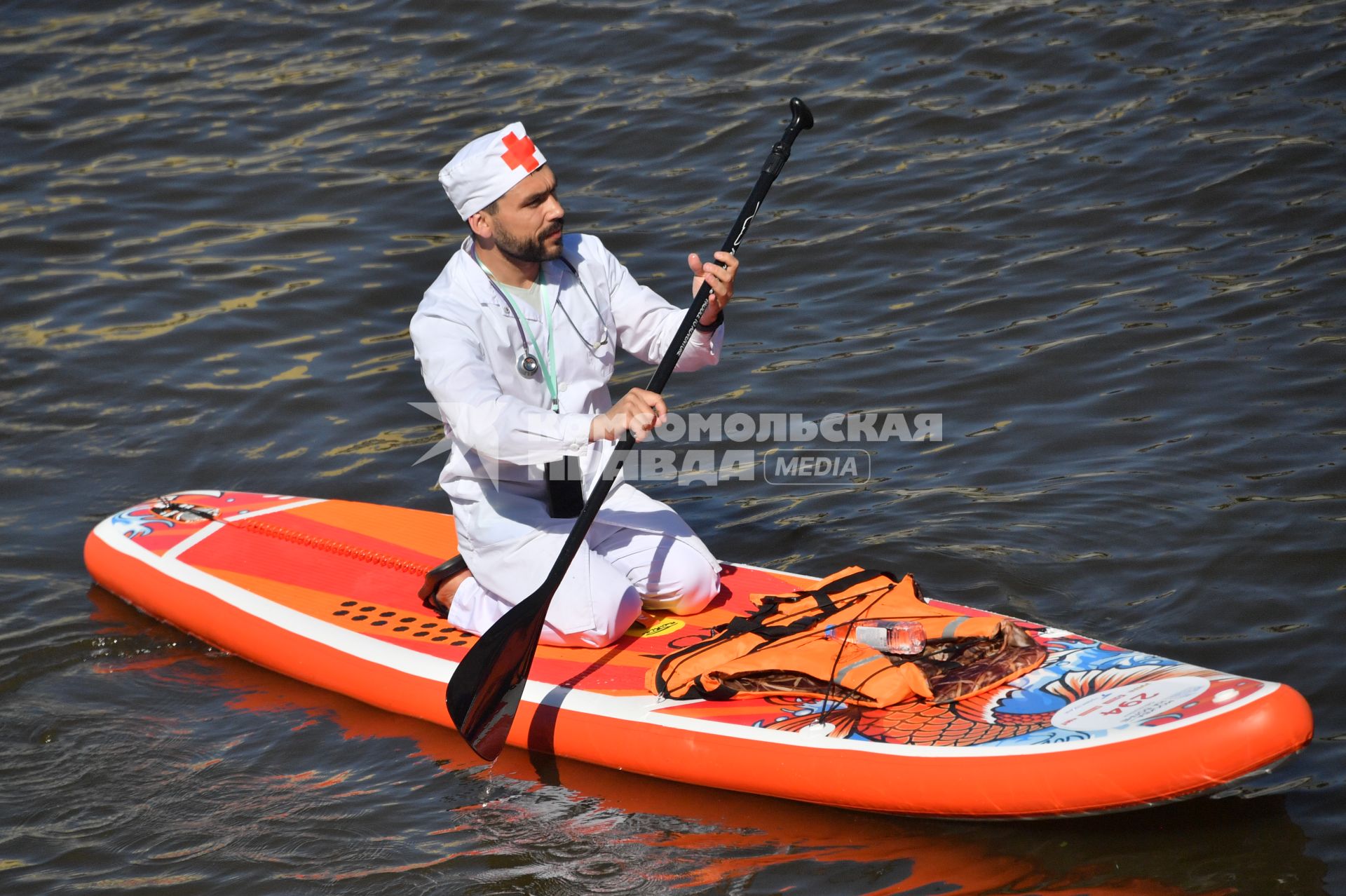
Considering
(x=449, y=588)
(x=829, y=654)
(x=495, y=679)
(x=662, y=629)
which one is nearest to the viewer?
(x=829, y=654)

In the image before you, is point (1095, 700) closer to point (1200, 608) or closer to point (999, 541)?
point (1200, 608)

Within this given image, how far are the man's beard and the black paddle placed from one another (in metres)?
0.46

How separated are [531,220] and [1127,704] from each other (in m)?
2.12

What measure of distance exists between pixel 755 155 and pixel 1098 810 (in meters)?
5.87

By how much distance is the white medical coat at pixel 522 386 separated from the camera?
3.79 meters

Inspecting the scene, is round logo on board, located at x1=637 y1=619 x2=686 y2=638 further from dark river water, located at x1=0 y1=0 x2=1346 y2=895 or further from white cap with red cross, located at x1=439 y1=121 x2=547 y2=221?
white cap with red cross, located at x1=439 y1=121 x2=547 y2=221

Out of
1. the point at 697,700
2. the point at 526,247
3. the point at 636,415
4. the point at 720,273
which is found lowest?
the point at 697,700

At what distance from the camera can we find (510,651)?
153 inches

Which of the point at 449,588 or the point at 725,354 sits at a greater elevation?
the point at 725,354

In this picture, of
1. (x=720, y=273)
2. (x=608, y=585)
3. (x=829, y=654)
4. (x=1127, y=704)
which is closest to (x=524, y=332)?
(x=720, y=273)

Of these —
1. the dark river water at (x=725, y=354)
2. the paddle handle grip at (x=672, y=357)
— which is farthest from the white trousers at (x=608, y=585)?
the dark river water at (x=725, y=354)

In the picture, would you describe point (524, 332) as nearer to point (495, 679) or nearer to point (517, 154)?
point (517, 154)

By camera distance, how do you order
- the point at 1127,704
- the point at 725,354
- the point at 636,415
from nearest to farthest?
1. the point at 1127,704
2. the point at 636,415
3. the point at 725,354

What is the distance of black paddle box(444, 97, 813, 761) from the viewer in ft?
12.6
